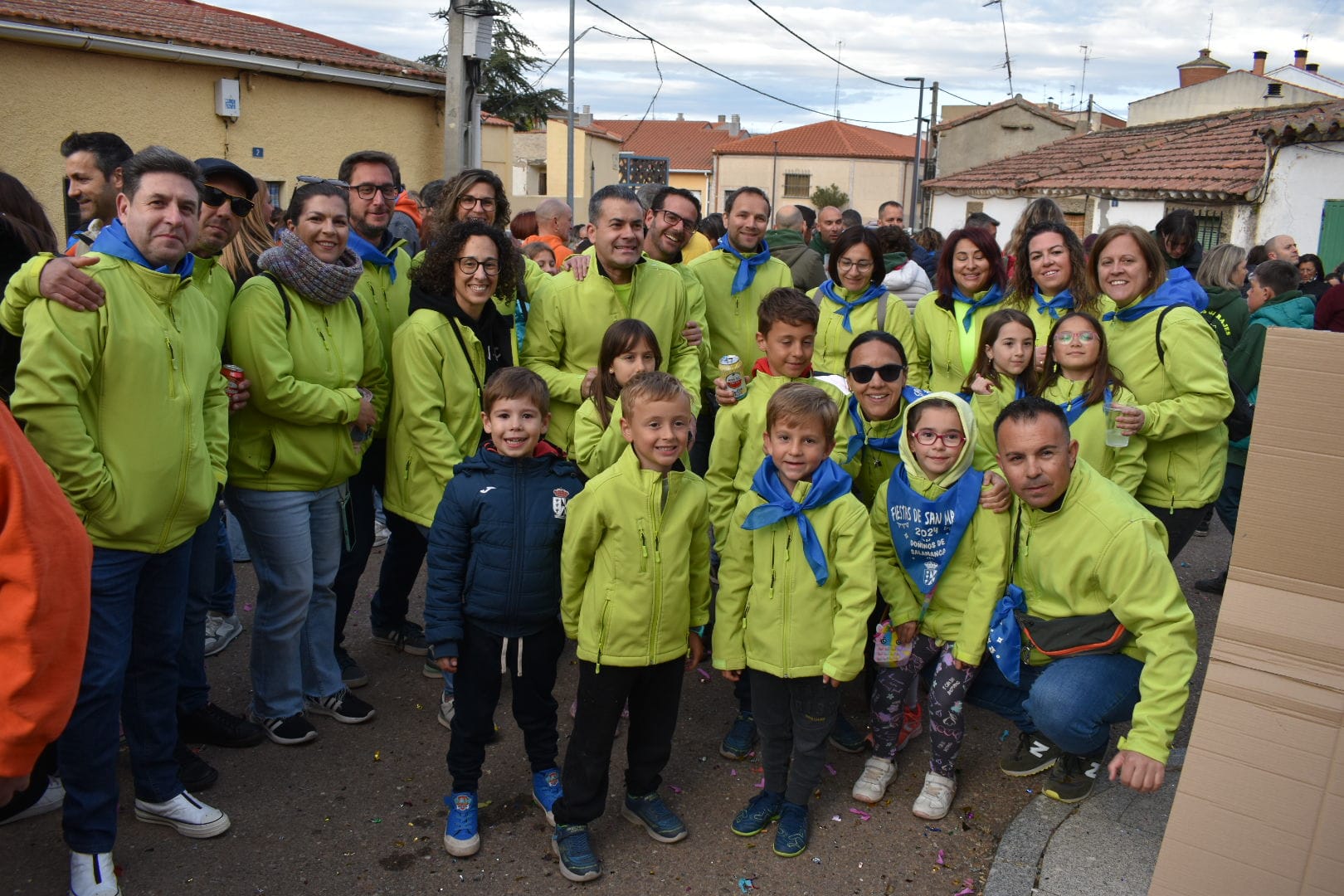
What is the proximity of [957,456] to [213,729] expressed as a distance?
308cm

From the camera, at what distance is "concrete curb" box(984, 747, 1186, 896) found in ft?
11.2

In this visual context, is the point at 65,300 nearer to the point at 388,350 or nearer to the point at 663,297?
the point at 388,350

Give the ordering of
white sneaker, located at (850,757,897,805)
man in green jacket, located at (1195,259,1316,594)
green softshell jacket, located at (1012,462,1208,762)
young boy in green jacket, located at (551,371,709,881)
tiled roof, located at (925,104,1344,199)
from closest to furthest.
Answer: green softshell jacket, located at (1012,462,1208,762), young boy in green jacket, located at (551,371,709,881), white sneaker, located at (850,757,897,805), man in green jacket, located at (1195,259,1316,594), tiled roof, located at (925,104,1344,199)

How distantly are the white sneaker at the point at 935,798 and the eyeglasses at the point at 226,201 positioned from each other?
3376mm

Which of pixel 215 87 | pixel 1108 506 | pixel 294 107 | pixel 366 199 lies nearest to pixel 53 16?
pixel 215 87

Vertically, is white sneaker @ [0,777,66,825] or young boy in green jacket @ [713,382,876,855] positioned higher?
young boy in green jacket @ [713,382,876,855]

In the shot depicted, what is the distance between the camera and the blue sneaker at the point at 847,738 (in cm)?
434

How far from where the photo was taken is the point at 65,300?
2.96 m

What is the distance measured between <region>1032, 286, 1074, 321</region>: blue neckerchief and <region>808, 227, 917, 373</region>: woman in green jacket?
0.69 metres

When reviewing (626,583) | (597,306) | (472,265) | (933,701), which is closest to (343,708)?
(626,583)

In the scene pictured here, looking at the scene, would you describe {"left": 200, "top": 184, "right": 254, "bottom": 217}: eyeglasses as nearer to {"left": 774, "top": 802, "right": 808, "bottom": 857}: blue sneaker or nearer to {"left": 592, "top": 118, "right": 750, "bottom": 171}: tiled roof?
{"left": 774, "top": 802, "right": 808, "bottom": 857}: blue sneaker

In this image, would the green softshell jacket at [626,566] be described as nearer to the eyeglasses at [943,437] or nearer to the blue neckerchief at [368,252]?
the eyeglasses at [943,437]

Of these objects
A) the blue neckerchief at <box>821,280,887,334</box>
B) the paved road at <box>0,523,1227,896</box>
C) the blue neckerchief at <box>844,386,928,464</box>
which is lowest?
the paved road at <box>0,523,1227,896</box>

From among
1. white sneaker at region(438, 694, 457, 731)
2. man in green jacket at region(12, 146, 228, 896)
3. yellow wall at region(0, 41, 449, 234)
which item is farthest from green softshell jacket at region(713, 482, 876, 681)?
yellow wall at region(0, 41, 449, 234)
